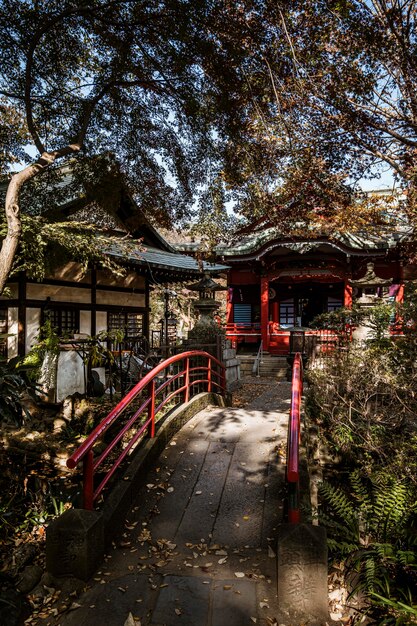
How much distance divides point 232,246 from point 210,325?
8.01 m

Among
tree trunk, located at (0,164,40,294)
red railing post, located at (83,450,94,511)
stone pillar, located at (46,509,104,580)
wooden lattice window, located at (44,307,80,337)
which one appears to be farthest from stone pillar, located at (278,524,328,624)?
wooden lattice window, located at (44,307,80,337)

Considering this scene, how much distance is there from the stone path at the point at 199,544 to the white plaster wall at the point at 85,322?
24.5ft

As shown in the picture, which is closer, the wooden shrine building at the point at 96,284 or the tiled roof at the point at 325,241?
the wooden shrine building at the point at 96,284

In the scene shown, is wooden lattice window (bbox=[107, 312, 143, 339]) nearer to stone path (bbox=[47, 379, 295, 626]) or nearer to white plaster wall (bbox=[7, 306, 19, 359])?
white plaster wall (bbox=[7, 306, 19, 359])

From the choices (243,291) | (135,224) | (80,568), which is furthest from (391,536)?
(243,291)

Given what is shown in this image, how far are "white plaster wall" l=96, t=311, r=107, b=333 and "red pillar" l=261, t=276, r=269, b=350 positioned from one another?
7.15 meters

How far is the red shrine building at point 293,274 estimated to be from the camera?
15.2 m

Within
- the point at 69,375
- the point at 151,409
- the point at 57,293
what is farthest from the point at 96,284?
the point at 151,409

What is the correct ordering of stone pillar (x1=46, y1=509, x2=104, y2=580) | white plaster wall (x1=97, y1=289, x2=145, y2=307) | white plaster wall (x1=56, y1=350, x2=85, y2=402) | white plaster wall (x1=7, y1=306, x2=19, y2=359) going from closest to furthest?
1. stone pillar (x1=46, y1=509, x2=104, y2=580)
2. white plaster wall (x1=56, y1=350, x2=85, y2=402)
3. white plaster wall (x1=7, y1=306, x2=19, y2=359)
4. white plaster wall (x1=97, y1=289, x2=145, y2=307)

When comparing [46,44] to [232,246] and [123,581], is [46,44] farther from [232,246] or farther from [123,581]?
[232,246]

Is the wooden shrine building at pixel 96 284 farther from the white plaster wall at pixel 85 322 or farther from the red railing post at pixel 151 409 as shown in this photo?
the red railing post at pixel 151 409

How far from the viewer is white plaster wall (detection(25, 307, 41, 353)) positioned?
406 inches

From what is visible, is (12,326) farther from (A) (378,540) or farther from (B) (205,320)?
(A) (378,540)

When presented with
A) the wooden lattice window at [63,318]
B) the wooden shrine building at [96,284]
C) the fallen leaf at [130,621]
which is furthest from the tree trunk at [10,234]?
the wooden lattice window at [63,318]
